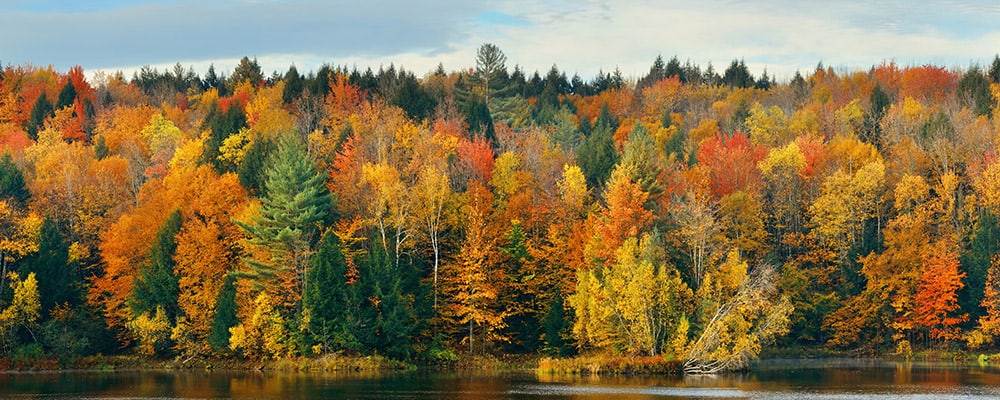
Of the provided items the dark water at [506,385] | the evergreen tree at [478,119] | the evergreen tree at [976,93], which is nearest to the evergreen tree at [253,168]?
the dark water at [506,385]

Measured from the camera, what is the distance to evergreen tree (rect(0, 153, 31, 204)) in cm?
9394

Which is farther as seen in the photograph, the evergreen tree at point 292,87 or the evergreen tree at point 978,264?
the evergreen tree at point 292,87

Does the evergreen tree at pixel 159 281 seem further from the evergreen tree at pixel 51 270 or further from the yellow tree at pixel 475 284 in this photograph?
the yellow tree at pixel 475 284

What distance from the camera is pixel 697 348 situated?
7719cm

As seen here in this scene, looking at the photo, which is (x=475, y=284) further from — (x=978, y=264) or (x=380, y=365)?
(x=978, y=264)

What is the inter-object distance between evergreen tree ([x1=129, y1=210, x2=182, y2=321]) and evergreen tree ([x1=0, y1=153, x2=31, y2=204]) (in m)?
13.6

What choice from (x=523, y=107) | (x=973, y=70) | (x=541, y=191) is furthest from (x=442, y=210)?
(x=973, y=70)

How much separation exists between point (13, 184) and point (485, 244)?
36637mm

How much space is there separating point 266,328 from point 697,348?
28.9 meters

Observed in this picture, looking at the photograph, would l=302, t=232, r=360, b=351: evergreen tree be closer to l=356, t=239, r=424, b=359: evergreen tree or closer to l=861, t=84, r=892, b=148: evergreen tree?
l=356, t=239, r=424, b=359: evergreen tree

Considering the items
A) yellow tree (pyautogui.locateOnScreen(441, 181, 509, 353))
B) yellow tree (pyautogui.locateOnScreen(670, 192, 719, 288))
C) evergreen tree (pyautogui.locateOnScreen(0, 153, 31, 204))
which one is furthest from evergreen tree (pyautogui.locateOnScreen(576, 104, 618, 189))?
evergreen tree (pyautogui.locateOnScreen(0, 153, 31, 204))

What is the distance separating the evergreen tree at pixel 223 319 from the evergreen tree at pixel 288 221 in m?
1.79

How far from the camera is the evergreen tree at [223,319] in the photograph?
84.6m

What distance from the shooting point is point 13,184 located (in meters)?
94.6
